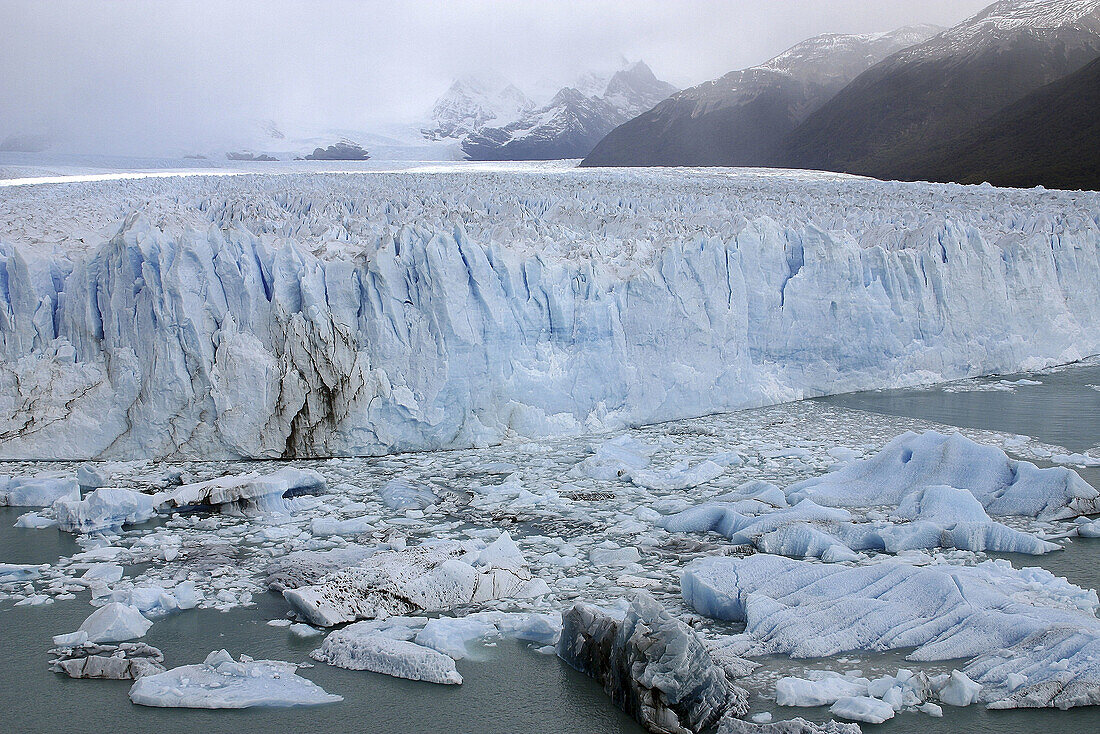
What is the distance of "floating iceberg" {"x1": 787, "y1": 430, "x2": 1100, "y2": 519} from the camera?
15.3ft

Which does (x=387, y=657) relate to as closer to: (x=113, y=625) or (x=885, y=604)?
(x=113, y=625)

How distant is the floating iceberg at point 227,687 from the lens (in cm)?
302

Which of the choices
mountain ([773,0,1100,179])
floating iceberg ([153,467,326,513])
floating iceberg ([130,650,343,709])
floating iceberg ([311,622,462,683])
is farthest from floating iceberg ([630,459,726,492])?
mountain ([773,0,1100,179])

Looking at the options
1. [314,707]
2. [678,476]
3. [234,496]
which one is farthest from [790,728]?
[234,496]

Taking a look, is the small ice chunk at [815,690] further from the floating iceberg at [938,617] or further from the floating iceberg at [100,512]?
the floating iceberg at [100,512]

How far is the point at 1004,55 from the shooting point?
86.6ft

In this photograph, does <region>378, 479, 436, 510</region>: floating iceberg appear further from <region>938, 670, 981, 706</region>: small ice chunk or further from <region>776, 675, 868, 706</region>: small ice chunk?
<region>938, 670, 981, 706</region>: small ice chunk

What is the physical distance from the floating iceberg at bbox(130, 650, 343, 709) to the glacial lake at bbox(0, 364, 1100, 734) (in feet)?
0.11

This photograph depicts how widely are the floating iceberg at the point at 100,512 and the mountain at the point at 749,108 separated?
26.7 meters

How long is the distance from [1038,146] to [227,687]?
798 inches

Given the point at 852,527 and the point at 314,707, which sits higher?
the point at 852,527

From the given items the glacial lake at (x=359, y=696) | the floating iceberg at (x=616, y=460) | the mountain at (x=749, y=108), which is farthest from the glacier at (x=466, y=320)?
the mountain at (x=749, y=108)

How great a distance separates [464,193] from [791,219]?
398 cm

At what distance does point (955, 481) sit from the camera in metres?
4.92
